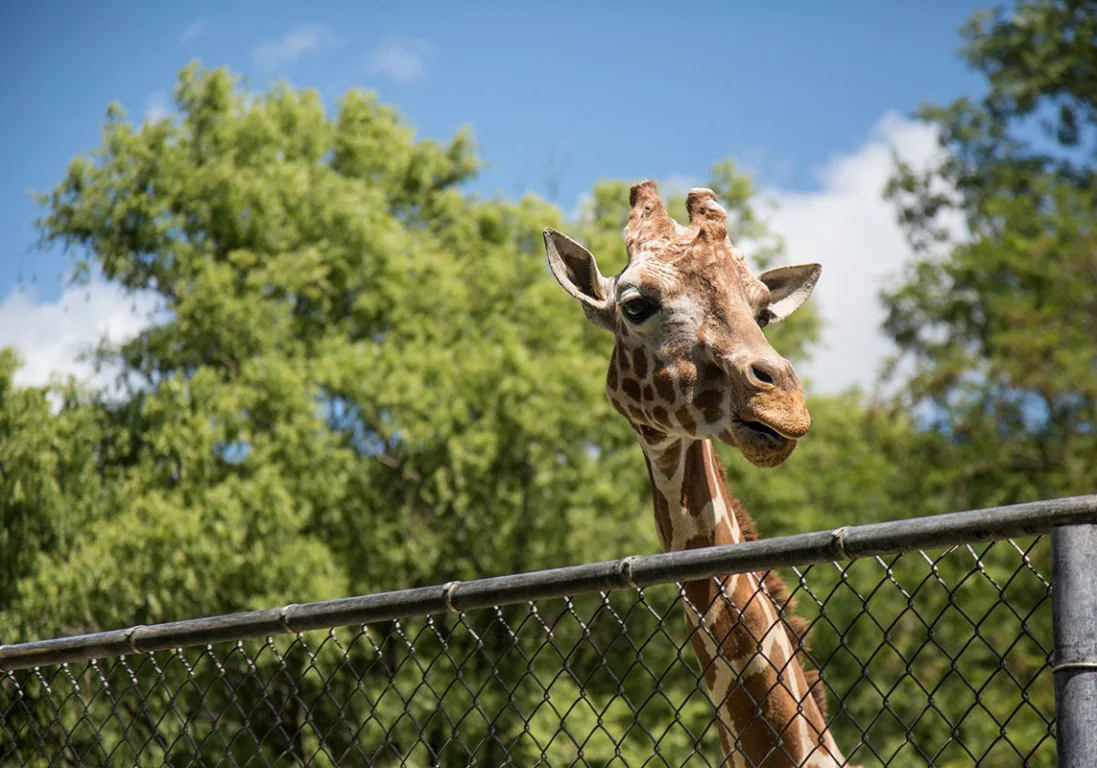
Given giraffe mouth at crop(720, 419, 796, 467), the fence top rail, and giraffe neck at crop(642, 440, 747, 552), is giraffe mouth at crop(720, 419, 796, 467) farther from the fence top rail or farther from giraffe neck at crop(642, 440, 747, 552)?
the fence top rail

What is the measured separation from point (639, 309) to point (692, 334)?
25 cm

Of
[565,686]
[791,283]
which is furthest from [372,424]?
[791,283]

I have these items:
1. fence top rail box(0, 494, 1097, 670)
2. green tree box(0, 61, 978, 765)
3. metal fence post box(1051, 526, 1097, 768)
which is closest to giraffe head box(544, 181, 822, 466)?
fence top rail box(0, 494, 1097, 670)

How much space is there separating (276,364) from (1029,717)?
1148cm

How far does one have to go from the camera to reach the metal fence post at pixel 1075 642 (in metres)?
2.40

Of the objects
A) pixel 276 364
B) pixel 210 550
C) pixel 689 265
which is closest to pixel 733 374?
pixel 689 265

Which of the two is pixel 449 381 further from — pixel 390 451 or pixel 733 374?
pixel 733 374

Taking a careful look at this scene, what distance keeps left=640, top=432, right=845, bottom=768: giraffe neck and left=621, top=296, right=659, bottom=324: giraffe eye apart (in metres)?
0.43

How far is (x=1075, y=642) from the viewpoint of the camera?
8.05ft

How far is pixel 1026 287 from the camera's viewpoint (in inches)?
806

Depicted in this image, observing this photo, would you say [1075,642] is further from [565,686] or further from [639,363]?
[565,686]

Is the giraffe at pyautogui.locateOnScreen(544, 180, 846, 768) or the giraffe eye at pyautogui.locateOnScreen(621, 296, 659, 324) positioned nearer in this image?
the giraffe at pyautogui.locateOnScreen(544, 180, 846, 768)

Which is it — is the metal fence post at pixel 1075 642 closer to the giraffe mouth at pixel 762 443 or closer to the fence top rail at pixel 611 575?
the fence top rail at pixel 611 575

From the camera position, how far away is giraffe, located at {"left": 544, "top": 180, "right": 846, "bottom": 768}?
3.96 metres
